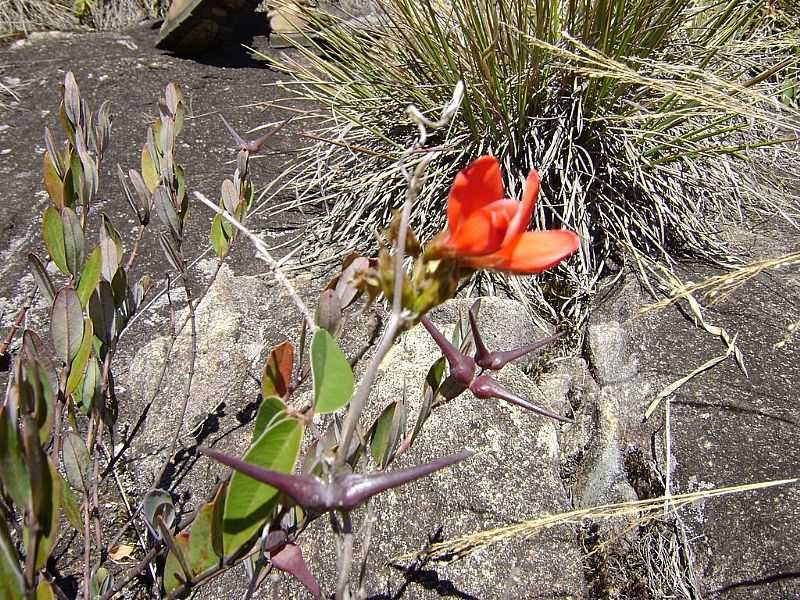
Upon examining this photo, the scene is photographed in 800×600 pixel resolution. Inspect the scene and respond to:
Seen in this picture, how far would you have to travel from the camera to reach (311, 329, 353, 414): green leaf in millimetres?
392

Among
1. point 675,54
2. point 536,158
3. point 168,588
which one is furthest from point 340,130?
point 168,588

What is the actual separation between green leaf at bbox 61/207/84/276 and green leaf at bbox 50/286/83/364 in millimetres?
112

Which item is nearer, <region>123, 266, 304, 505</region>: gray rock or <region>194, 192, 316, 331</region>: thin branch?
<region>194, 192, 316, 331</region>: thin branch

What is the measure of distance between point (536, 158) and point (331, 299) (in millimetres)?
1092

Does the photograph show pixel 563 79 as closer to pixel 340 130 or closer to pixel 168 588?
pixel 340 130

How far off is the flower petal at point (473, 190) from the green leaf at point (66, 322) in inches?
15.4

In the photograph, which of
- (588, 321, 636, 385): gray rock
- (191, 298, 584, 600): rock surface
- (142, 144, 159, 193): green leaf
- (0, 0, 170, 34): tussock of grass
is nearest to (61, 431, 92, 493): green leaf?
(191, 298, 584, 600): rock surface

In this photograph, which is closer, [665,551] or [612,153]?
[665,551]

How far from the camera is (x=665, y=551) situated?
0.93 m

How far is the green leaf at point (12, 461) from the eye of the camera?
0.38 m

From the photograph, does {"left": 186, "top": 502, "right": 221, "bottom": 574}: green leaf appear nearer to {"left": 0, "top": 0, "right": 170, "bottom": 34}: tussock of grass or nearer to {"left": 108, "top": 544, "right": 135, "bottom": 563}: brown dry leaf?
{"left": 108, "top": 544, "right": 135, "bottom": 563}: brown dry leaf

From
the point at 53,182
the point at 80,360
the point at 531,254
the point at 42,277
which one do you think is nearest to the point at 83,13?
the point at 53,182

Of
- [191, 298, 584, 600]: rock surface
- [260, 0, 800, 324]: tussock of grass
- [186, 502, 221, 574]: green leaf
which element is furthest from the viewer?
[260, 0, 800, 324]: tussock of grass

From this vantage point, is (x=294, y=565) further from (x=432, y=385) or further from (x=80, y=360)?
(x=80, y=360)
